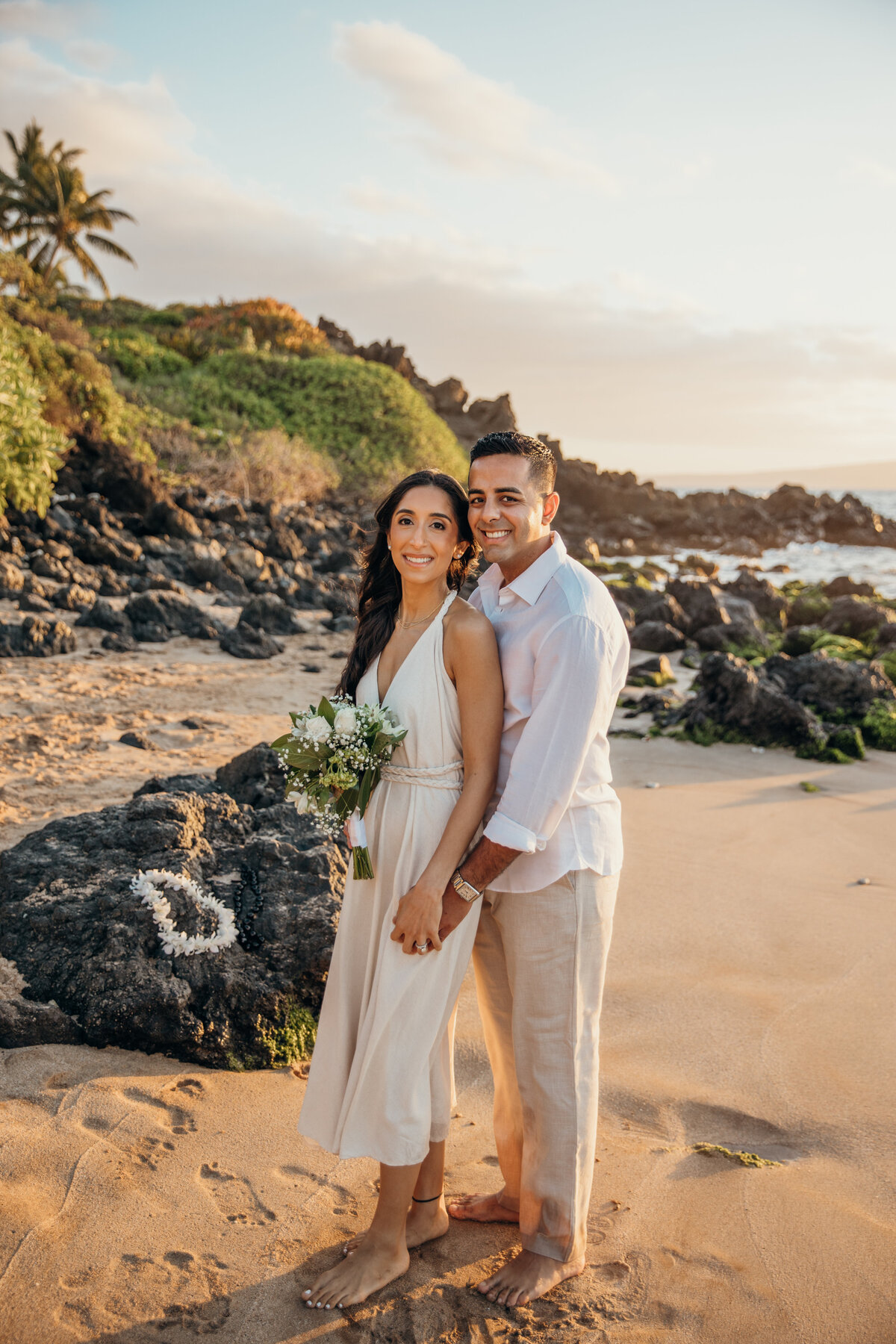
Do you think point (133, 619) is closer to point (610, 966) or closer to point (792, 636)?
point (610, 966)

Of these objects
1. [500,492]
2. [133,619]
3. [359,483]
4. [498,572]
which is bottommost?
[133,619]

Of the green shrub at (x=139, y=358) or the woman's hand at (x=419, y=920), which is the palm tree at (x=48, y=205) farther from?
the woman's hand at (x=419, y=920)

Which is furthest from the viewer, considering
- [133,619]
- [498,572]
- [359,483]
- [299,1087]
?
[359,483]

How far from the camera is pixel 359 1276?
2.59m

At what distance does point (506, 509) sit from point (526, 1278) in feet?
7.32

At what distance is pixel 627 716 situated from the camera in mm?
9719

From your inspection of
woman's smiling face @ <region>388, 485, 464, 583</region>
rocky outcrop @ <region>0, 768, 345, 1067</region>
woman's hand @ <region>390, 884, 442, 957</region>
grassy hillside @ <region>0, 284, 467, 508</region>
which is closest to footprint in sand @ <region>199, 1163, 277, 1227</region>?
rocky outcrop @ <region>0, 768, 345, 1067</region>

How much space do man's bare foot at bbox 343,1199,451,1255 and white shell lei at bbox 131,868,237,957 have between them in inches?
51.1

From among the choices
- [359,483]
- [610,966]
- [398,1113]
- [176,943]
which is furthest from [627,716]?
[359,483]

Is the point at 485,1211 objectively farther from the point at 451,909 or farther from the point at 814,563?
the point at 814,563

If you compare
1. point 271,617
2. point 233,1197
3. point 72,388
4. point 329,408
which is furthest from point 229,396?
point 233,1197

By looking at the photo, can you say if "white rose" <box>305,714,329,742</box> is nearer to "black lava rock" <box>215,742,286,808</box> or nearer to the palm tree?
"black lava rock" <box>215,742,286,808</box>

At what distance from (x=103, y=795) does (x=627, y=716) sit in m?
5.71

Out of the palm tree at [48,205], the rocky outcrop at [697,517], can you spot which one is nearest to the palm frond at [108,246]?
the palm tree at [48,205]
